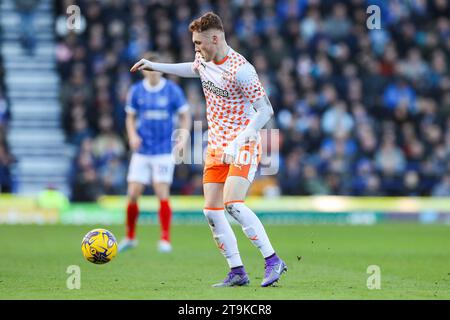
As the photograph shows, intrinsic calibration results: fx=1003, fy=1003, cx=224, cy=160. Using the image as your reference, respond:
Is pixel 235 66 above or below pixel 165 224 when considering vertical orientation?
above

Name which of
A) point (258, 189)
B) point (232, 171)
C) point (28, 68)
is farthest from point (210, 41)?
point (28, 68)

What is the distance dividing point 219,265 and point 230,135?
2.90m

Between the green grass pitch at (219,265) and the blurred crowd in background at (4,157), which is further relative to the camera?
the blurred crowd in background at (4,157)

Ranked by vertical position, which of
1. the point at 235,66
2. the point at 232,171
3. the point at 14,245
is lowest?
the point at 14,245

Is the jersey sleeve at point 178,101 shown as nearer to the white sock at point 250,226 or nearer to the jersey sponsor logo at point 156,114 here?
the jersey sponsor logo at point 156,114

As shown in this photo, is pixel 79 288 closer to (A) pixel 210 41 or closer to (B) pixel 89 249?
(B) pixel 89 249

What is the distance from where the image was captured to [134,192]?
14.6 m

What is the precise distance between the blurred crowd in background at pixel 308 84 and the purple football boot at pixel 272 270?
12.8 meters

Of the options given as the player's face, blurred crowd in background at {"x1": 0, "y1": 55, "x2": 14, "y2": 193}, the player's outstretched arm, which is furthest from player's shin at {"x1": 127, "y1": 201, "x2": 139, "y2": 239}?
blurred crowd in background at {"x1": 0, "y1": 55, "x2": 14, "y2": 193}

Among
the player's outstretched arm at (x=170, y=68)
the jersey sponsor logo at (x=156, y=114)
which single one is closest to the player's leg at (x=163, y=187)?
the jersey sponsor logo at (x=156, y=114)

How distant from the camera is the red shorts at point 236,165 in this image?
9.48m

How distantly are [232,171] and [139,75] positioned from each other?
14306mm

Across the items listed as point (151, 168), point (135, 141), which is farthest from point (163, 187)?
point (135, 141)

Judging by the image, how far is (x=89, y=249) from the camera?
10805 millimetres
